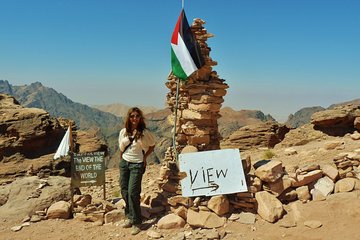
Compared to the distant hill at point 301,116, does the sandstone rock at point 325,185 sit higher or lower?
lower

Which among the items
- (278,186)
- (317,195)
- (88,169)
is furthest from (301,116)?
(88,169)

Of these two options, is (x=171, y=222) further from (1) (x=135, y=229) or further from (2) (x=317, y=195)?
(2) (x=317, y=195)

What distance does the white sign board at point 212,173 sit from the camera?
7.34 m

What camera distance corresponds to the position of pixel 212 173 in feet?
24.6

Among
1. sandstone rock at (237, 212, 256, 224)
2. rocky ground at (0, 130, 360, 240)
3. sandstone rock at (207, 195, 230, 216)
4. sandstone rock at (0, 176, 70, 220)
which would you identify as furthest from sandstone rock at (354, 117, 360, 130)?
sandstone rock at (0, 176, 70, 220)

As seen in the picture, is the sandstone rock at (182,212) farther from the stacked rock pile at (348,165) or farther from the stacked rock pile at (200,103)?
the stacked rock pile at (348,165)

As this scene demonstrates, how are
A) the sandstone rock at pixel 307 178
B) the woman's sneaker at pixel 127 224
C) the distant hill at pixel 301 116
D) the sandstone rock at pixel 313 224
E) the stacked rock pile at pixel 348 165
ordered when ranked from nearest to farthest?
the sandstone rock at pixel 313 224
the woman's sneaker at pixel 127 224
the sandstone rock at pixel 307 178
the stacked rock pile at pixel 348 165
the distant hill at pixel 301 116

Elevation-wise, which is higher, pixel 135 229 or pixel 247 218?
pixel 247 218

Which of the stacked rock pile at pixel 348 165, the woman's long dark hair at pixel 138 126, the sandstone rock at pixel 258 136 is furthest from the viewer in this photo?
the sandstone rock at pixel 258 136

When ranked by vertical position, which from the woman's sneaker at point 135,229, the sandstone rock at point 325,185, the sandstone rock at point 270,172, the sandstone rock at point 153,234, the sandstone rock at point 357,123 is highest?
the sandstone rock at point 357,123

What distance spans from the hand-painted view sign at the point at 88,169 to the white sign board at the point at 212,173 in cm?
217

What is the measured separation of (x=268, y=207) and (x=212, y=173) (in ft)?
4.46

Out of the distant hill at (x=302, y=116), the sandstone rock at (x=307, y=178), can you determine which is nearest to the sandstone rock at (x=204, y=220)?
the sandstone rock at (x=307, y=178)

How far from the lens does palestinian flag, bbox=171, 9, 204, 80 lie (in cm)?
857
